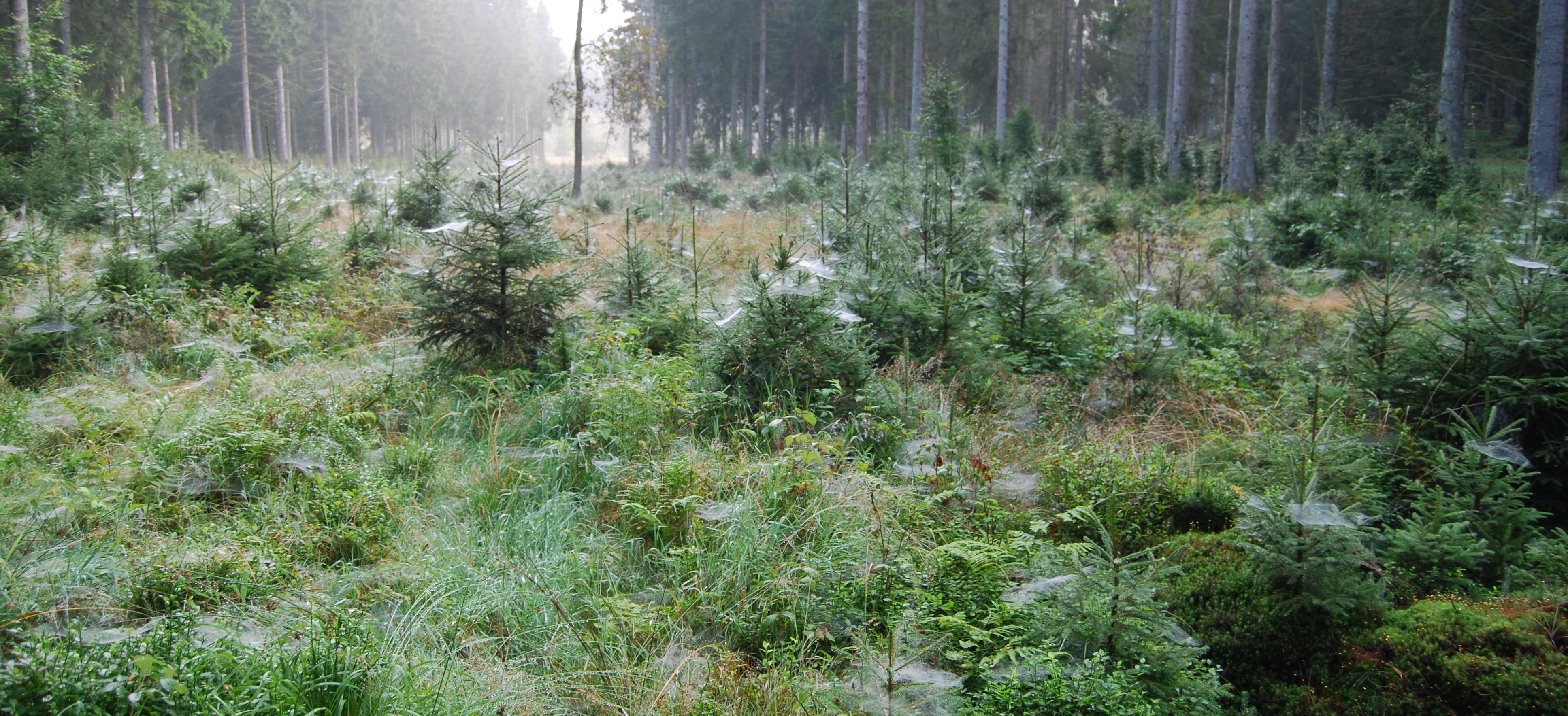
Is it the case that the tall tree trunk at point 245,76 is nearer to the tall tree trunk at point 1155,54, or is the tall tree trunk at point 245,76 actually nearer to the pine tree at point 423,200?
the pine tree at point 423,200

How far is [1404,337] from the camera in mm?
5094

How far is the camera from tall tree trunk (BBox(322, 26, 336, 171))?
42.2m

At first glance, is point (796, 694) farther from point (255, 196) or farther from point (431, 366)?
point (255, 196)

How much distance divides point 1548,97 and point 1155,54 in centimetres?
1602

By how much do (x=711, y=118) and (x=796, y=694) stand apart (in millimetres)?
56334

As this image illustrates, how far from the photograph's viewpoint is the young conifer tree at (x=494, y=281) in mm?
6922

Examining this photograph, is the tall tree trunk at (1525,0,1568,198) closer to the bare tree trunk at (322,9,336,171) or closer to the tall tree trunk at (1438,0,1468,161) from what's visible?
the tall tree trunk at (1438,0,1468,161)

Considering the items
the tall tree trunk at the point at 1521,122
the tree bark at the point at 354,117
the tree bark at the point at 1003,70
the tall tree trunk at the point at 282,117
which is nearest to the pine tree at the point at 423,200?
the tree bark at the point at 1003,70

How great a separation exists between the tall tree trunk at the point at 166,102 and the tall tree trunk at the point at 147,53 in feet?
12.1

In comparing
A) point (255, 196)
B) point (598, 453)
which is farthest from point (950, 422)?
point (255, 196)

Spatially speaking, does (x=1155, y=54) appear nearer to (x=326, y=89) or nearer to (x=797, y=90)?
(x=797, y=90)

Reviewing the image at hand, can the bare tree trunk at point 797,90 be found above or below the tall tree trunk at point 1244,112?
above

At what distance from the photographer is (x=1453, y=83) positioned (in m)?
17.5

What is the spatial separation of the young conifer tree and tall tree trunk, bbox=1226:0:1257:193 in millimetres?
16309
